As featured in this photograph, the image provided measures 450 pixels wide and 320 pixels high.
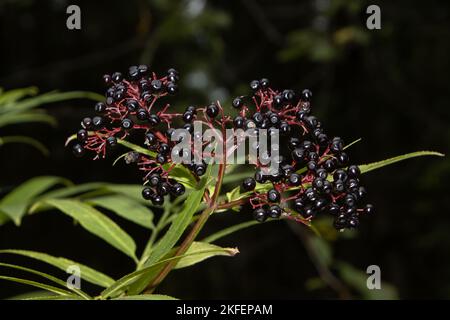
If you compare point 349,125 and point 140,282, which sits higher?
point 349,125

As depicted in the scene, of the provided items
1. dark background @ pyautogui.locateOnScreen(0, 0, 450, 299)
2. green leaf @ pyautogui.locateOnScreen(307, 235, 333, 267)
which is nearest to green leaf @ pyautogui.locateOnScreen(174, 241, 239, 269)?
green leaf @ pyautogui.locateOnScreen(307, 235, 333, 267)

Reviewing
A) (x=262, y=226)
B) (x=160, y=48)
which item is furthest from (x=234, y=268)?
(x=160, y=48)

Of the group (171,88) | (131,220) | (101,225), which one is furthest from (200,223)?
(131,220)

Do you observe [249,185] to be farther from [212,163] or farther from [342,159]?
[342,159]

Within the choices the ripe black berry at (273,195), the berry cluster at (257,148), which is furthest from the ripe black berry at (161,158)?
the ripe black berry at (273,195)

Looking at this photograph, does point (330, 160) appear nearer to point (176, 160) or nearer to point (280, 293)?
point (176, 160)
